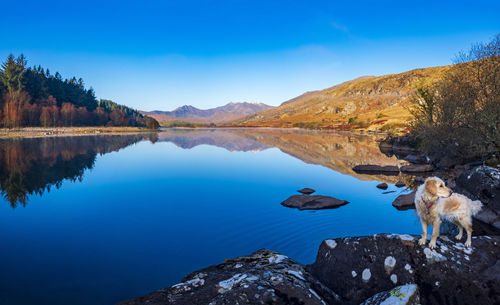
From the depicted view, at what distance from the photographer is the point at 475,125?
23484mm

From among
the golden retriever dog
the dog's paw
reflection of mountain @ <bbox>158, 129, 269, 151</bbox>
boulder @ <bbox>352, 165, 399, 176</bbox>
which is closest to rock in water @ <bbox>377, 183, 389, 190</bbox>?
boulder @ <bbox>352, 165, 399, 176</bbox>

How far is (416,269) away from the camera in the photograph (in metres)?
5.56

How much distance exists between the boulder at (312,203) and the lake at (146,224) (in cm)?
49

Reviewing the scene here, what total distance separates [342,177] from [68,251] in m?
21.7

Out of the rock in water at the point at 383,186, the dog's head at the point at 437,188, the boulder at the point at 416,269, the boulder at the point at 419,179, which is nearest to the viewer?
the boulder at the point at 416,269

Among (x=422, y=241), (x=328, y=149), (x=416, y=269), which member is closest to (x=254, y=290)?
(x=416, y=269)

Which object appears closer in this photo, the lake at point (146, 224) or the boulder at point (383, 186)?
the lake at point (146, 224)

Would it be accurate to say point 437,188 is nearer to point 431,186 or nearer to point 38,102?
point 431,186

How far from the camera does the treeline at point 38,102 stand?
334 ft

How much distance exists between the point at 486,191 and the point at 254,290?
→ 14070 millimetres

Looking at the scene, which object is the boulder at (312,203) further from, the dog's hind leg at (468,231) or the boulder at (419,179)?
the boulder at (419,179)

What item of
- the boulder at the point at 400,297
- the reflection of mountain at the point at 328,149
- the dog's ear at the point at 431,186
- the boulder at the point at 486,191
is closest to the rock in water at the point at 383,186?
the reflection of mountain at the point at 328,149

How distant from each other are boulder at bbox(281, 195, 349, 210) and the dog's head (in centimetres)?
951

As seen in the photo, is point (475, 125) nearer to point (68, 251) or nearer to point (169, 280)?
point (169, 280)
